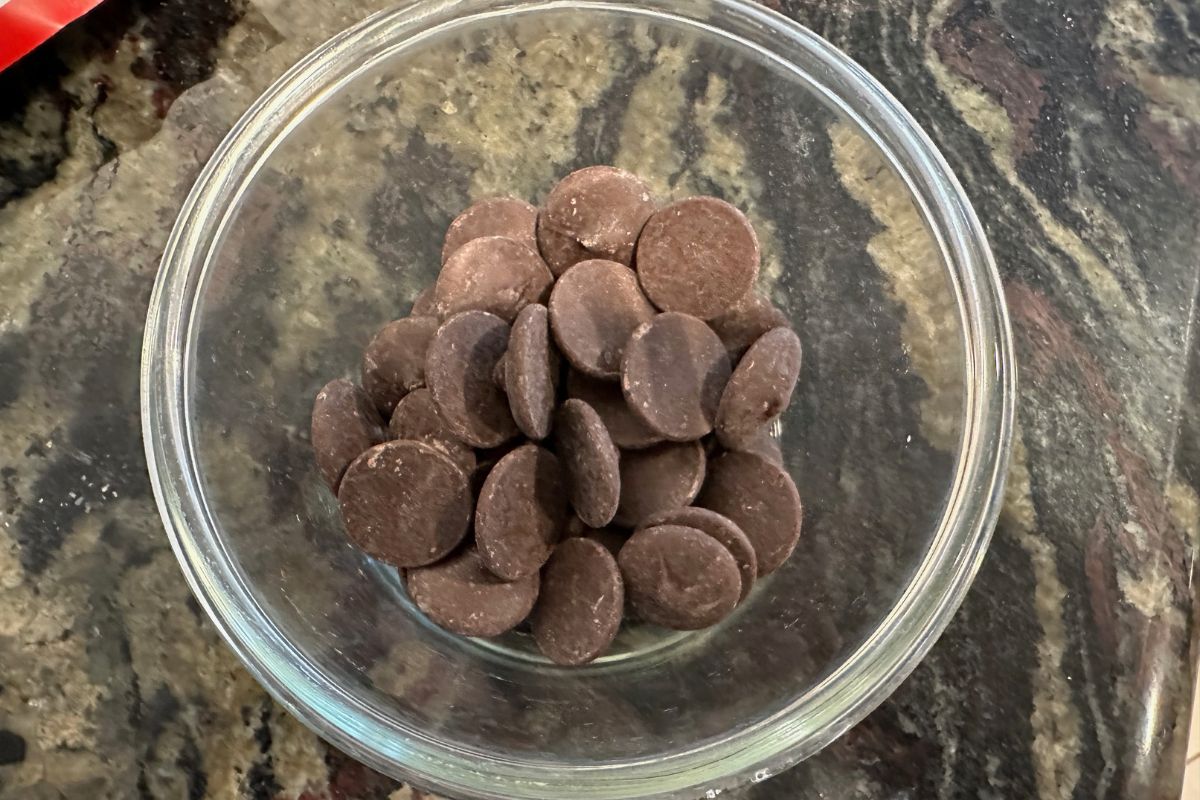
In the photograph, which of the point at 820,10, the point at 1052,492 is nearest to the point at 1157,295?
the point at 1052,492

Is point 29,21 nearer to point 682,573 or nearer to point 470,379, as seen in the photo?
point 470,379

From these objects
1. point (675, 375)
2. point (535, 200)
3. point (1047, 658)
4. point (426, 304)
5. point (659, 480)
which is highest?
point (535, 200)

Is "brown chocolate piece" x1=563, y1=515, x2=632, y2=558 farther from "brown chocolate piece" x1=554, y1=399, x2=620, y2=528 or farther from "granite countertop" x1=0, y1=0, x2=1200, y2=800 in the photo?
"granite countertop" x1=0, y1=0, x2=1200, y2=800

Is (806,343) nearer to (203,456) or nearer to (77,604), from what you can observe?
(203,456)

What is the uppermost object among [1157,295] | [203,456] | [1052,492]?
[203,456]

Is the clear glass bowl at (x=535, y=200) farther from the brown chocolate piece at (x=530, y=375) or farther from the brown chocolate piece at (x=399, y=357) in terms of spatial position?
Result: the brown chocolate piece at (x=530, y=375)

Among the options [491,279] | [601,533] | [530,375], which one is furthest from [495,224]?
[601,533]
